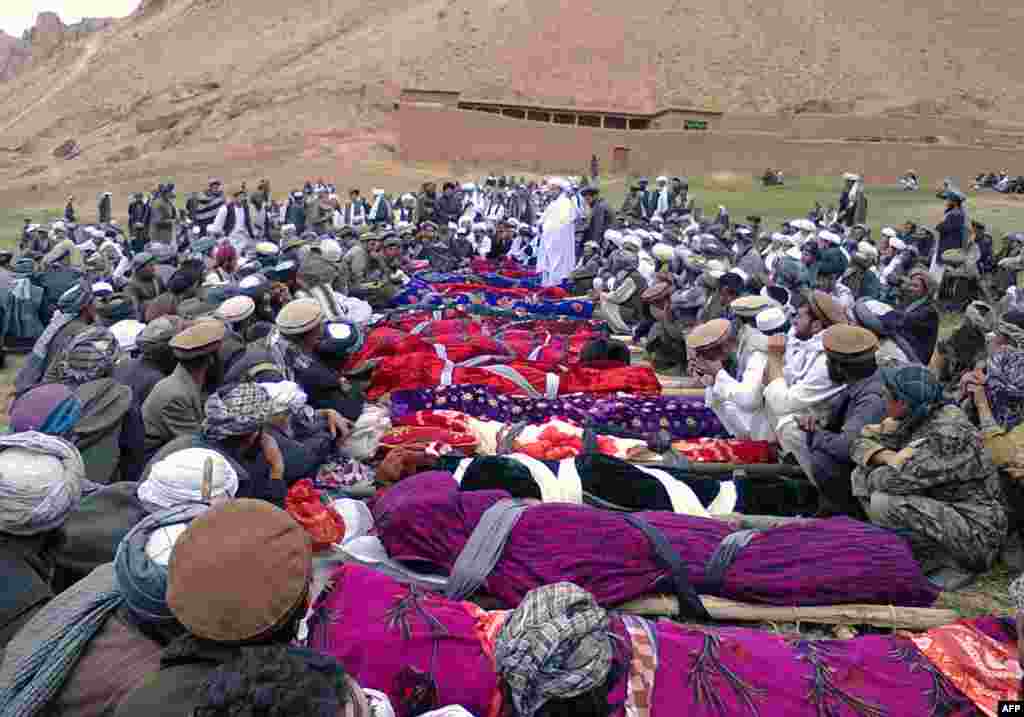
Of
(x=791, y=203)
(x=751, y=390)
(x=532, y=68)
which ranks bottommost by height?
(x=791, y=203)

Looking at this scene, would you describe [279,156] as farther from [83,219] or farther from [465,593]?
[465,593]

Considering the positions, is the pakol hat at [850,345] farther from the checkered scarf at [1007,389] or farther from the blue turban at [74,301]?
the blue turban at [74,301]

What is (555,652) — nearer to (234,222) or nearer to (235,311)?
(235,311)

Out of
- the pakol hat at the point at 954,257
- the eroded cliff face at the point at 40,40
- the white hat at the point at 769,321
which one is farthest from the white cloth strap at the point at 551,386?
the eroded cliff face at the point at 40,40

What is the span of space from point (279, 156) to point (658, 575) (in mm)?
27534

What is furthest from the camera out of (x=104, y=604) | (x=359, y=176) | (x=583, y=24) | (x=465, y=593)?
(x=583, y=24)

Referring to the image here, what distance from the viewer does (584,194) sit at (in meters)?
12.9

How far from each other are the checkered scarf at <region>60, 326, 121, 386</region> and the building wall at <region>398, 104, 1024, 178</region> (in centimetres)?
2745

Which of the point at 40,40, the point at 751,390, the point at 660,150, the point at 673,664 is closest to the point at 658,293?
the point at 751,390

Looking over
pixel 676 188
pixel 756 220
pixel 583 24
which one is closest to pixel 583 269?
pixel 756 220

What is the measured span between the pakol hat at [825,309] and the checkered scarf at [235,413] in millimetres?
3097

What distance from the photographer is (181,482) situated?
2.60 meters

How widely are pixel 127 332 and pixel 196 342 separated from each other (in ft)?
6.41

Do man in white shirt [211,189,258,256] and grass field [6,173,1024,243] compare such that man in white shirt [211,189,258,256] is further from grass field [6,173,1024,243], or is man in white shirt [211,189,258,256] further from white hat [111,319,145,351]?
grass field [6,173,1024,243]
